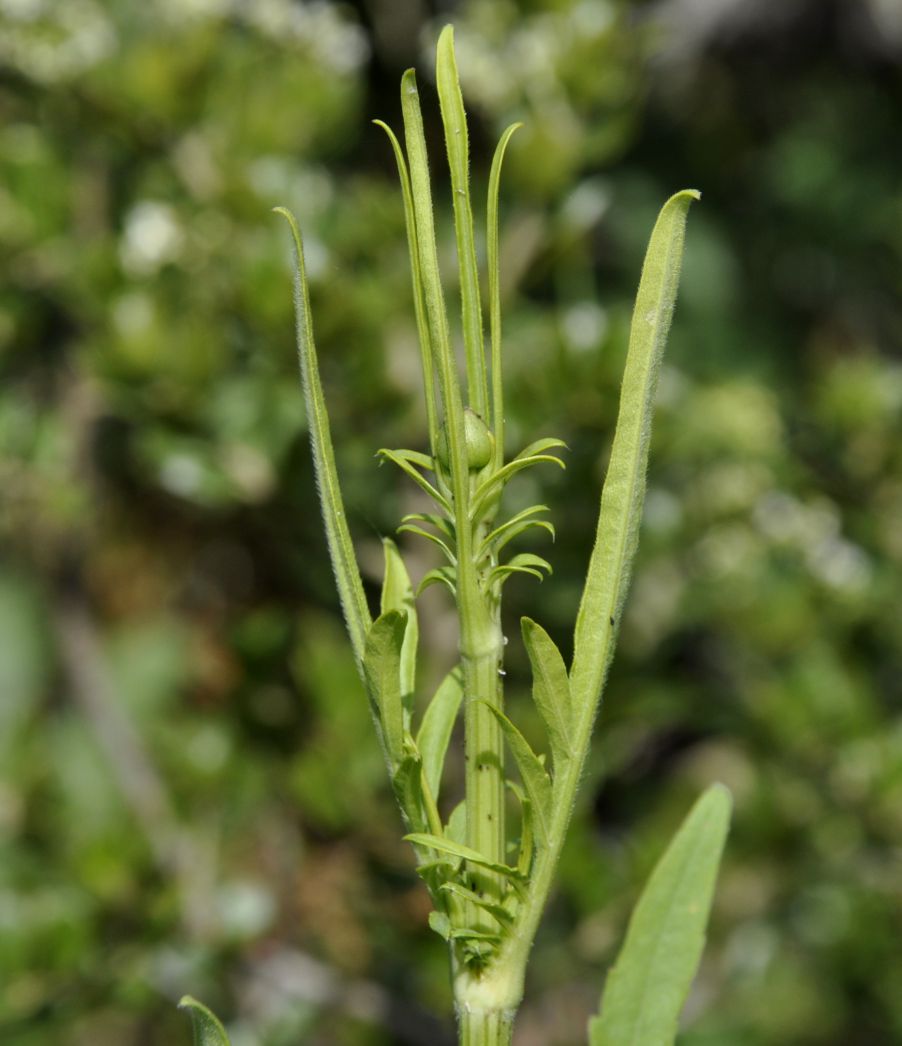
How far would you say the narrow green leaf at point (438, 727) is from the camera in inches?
15.2

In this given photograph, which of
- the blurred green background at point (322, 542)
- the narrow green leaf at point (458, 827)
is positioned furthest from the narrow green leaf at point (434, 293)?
the blurred green background at point (322, 542)

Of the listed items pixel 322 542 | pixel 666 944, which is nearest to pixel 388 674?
pixel 666 944

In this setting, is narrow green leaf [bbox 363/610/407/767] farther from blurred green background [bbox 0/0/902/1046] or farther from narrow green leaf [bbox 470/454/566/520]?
blurred green background [bbox 0/0/902/1046]

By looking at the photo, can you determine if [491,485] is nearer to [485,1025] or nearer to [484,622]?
[484,622]

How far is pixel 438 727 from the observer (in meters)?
0.39

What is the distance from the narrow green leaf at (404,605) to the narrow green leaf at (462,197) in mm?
87

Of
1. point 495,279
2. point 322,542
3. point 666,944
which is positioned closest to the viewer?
point 495,279

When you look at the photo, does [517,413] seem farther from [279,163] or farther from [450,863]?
[450,863]

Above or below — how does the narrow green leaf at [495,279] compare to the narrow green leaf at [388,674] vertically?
above

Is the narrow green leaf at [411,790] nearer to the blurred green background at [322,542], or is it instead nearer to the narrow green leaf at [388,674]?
the narrow green leaf at [388,674]

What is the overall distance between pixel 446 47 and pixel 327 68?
2.54ft

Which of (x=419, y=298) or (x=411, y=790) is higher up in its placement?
(x=419, y=298)

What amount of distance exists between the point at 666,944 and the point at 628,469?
6.7 inches

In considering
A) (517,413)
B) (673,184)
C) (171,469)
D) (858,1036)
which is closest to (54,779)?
(171,469)
